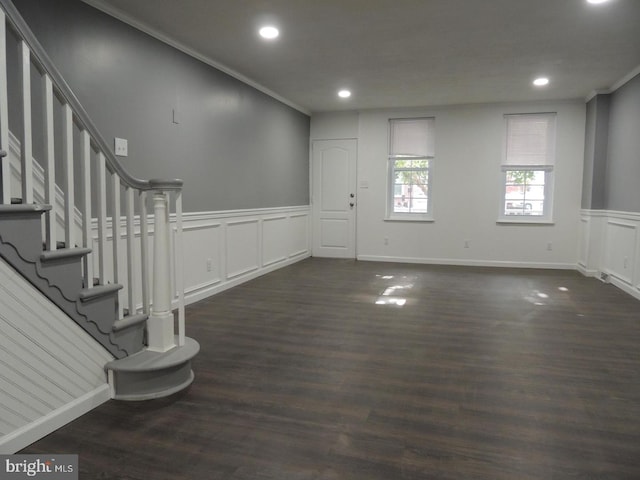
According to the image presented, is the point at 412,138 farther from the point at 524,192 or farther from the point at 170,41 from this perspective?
the point at 170,41

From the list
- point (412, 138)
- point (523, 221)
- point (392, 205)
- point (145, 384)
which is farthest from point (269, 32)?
point (523, 221)

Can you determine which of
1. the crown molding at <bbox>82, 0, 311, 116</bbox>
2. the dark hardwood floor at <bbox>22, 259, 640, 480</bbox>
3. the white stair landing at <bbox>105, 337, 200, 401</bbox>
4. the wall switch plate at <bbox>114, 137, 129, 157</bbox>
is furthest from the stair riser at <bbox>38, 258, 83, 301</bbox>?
the crown molding at <bbox>82, 0, 311, 116</bbox>

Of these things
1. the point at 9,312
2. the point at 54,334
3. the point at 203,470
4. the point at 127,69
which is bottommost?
the point at 203,470

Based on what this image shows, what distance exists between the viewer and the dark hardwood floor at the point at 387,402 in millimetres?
1762

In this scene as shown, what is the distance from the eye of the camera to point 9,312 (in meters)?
1.75

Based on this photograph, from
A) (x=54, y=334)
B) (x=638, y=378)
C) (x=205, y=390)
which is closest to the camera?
(x=54, y=334)

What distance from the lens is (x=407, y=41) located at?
3.89m

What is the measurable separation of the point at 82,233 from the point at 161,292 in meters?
0.50

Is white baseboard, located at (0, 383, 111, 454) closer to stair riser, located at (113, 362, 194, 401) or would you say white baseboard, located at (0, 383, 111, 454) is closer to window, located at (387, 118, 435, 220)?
stair riser, located at (113, 362, 194, 401)

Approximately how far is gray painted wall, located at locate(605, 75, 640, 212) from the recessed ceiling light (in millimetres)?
3873

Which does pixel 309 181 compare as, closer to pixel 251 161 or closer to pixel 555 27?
pixel 251 161

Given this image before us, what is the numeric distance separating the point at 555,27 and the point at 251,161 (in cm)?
330

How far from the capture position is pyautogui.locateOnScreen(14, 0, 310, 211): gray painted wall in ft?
9.73

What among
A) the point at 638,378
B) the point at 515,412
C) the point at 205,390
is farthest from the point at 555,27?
the point at 205,390
